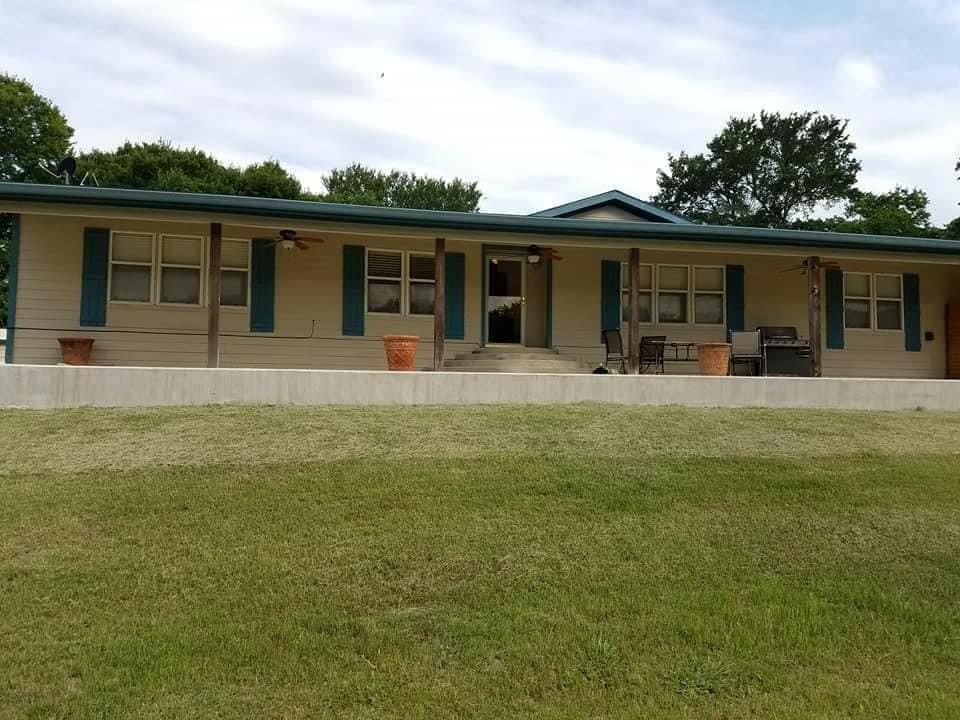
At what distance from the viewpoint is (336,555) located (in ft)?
13.6

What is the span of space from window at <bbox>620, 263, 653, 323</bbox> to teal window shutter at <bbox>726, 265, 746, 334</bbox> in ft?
4.40

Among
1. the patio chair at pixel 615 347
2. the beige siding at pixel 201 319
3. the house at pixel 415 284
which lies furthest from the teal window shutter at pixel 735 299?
the beige siding at pixel 201 319

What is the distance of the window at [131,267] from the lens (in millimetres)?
10055

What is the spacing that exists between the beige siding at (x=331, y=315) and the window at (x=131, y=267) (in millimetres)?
164

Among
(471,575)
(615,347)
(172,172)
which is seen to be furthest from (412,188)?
(471,575)

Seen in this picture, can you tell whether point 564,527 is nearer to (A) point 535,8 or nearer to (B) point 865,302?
(A) point 535,8

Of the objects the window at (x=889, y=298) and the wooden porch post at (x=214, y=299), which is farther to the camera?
the window at (x=889, y=298)

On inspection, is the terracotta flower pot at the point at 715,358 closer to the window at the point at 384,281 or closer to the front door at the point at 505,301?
the front door at the point at 505,301

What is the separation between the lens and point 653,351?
11.0m

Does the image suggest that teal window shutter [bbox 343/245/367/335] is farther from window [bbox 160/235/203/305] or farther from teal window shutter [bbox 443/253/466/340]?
window [bbox 160/235/203/305]

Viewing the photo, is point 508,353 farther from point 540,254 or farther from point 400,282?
point 400,282

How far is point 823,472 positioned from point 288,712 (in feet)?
15.5

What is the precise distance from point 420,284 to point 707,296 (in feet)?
16.3

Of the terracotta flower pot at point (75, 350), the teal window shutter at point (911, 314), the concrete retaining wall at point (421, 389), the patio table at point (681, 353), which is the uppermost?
the teal window shutter at point (911, 314)
